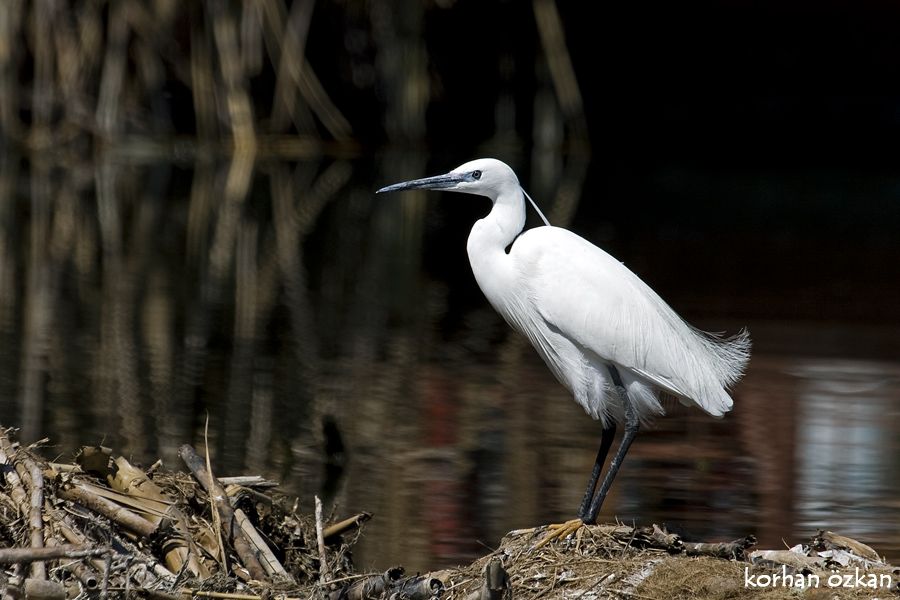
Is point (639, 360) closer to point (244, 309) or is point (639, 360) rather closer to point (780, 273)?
point (244, 309)

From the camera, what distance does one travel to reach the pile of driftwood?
11.8 feet

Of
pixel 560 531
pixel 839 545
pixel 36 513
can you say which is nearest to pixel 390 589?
pixel 560 531

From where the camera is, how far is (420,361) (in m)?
8.09

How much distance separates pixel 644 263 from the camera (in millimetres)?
11578

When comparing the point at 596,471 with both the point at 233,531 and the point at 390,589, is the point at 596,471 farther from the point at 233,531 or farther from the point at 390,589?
the point at 233,531

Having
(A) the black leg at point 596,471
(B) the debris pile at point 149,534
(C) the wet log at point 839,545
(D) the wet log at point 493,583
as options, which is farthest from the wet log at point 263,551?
(C) the wet log at point 839,545

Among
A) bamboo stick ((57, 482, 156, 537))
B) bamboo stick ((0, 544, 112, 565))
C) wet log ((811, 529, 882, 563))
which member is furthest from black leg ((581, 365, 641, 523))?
bamboo stick ((0, 544, 112, 565))

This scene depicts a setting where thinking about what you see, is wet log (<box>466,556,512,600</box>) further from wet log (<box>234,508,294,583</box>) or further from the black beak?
the black beak

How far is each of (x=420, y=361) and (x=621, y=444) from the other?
11.6 ft

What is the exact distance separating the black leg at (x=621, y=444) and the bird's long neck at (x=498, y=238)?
0.47 meters

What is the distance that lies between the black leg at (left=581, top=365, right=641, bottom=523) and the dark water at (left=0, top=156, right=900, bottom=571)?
10.5 inches

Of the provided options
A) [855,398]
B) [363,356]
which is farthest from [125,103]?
[855,398]

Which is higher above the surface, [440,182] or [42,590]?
[440,182]

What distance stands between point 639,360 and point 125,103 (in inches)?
618
